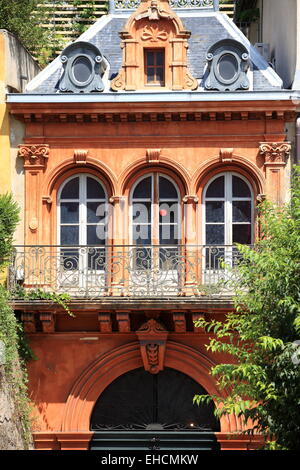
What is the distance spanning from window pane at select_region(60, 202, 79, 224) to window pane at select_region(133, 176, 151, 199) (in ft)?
4.08

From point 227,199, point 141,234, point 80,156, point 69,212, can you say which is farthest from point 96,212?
point 227,199

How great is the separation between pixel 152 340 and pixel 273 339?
17.4ft

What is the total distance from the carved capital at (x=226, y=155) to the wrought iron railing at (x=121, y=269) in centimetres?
180

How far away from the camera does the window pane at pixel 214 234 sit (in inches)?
1118

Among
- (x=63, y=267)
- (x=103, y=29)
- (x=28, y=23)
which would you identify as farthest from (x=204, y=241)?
(x=28, y=23)

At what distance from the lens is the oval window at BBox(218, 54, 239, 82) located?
28344mm

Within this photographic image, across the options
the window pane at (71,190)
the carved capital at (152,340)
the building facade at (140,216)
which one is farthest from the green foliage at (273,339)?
the window pane at (71,190)

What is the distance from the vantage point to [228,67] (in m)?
28.4

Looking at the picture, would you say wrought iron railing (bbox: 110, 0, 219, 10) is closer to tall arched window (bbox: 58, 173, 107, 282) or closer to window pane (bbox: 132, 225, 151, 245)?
tall arched window (bbox: 58, 173, 107, 282)

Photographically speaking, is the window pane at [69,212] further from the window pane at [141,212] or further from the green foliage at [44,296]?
the green foliage at [44,296]

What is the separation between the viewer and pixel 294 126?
2805cm

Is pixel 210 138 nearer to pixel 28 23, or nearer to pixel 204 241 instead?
pixel 204 241

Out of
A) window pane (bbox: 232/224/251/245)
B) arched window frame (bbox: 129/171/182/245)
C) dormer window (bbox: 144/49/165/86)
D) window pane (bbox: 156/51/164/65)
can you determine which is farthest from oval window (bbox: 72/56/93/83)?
window pane (bbox: 232/224/251/245)
